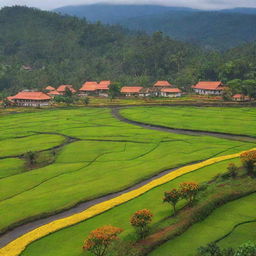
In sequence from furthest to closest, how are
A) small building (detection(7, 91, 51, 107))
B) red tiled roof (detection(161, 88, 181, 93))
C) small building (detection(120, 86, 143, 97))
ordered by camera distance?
small building (detection(120, 86, 143, 97)) < red tiled roof (detection(161, 88, 181, 93)) < small building (detection(7, 91, 51, 107))

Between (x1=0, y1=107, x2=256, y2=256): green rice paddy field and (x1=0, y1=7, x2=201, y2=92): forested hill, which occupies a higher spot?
(x1=0, y1=7, x2=201, y2=92): forested hill

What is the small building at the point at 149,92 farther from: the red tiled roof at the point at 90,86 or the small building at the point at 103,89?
the red tiled roof at the point at 90,86

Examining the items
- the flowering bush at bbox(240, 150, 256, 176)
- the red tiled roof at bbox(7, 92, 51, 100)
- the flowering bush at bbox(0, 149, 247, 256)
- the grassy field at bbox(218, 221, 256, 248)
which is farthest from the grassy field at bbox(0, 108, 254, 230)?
the red tiled roof at bbox(7, 92, 51, 100)

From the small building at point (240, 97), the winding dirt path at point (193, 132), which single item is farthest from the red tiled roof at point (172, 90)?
the winding dirt path at point (193, 132)

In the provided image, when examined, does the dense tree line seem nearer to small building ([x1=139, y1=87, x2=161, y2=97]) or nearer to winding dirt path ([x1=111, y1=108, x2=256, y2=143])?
small building ([x1=139, y1=87, x2=161, y2=97])

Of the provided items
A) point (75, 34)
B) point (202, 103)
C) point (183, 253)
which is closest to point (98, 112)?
point (202, 103)

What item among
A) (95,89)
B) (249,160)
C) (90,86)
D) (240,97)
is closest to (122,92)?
(95,89)
